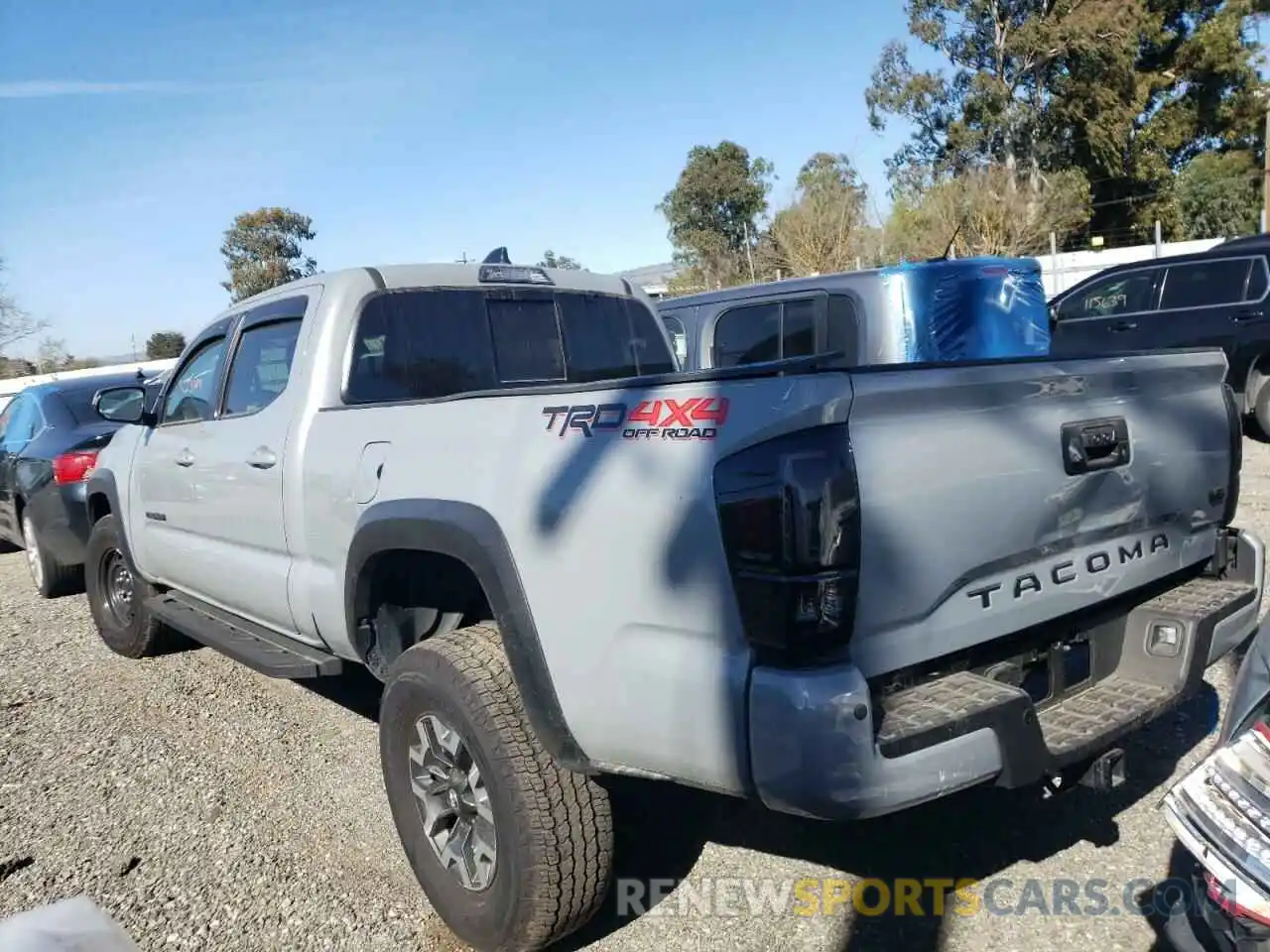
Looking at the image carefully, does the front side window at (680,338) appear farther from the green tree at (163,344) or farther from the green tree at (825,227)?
the green tree at (163,344)

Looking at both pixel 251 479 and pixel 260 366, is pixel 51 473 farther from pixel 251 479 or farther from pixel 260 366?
pixel 251 479

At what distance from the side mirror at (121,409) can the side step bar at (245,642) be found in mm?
928

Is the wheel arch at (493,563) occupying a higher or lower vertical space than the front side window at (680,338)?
lower

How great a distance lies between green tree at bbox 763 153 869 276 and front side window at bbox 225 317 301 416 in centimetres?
2346

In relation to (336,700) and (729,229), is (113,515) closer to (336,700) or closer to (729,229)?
(336,700)

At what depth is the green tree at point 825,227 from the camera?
87.7 ft

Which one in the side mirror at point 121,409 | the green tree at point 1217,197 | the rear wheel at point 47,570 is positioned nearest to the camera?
Result: the side mirror at point 121,409

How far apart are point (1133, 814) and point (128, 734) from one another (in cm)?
424

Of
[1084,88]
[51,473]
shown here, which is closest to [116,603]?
[51,473]

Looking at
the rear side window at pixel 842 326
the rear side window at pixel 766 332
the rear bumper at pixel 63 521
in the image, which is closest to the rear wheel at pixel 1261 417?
the rear side window at pixel 842 326

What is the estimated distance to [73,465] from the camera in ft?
22.4

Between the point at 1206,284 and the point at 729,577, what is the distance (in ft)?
32.0

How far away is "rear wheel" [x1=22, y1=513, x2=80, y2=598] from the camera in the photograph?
7.23 meters

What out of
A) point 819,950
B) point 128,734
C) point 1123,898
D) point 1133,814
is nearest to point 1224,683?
point 1133,814
